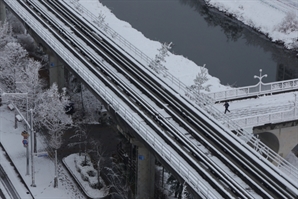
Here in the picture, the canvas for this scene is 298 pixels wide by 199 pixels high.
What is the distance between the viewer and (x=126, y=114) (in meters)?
50.3

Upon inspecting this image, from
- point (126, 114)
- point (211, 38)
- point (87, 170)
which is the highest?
point (211, 38)

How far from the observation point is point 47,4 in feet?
271

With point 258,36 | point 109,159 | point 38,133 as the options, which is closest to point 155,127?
point 109,159

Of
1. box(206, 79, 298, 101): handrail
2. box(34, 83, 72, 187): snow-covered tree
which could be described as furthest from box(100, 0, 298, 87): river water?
box(34, 83, 72, 187): snow-covered tree

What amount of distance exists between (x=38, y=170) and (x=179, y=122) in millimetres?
12971

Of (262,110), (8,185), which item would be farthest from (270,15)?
(8,185)

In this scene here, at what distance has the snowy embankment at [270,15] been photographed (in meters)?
94.1

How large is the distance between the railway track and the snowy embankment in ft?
107

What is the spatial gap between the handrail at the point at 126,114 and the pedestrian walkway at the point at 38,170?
7474 millimetres

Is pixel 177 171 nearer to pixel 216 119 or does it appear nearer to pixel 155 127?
pixel 155 127

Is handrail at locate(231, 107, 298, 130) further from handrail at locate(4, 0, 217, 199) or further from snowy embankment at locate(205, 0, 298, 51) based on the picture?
snowy embankment at locate(205, 0, 298, 51)

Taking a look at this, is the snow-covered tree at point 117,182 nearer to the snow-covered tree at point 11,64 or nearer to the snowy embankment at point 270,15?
the snow-covered tree at point 11,64

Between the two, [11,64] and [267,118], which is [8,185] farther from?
[267,118]

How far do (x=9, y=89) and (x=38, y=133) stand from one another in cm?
816
